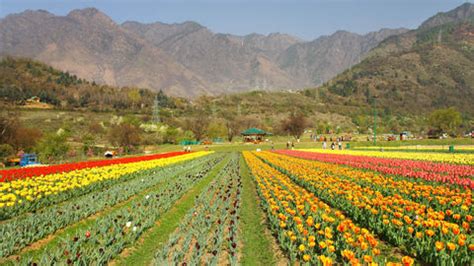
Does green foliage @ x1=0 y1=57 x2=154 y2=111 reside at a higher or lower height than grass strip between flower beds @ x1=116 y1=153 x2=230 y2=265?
higher

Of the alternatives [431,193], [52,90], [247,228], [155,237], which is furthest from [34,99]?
[431,193]

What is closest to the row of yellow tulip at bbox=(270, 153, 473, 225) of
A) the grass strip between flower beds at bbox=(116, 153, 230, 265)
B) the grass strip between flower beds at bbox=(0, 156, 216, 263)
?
the grass strip between flower beds at bbox=(116, 153, 230, 265)

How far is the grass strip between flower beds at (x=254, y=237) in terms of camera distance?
7.37 m

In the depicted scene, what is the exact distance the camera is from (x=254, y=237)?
8.81 meters

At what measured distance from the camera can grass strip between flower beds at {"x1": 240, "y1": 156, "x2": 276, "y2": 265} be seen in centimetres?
737

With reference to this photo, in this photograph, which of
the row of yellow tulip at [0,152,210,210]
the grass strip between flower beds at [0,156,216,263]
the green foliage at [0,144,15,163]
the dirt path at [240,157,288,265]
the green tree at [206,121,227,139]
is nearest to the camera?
the dirt path at [240,157,288,265]

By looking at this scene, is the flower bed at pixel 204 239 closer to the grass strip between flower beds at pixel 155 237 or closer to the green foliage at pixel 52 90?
the grass strip between flower beds at pixel 155 237

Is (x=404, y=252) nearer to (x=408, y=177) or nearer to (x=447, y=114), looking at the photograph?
(x=408, y=177)

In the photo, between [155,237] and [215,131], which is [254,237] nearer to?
[155,237]

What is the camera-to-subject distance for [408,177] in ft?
51.6

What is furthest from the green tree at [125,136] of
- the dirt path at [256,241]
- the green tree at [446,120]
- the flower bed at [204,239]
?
the green tree at [446,120]

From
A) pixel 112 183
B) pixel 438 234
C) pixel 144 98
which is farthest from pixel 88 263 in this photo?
pixel 144 98

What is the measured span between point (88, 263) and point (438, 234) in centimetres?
682

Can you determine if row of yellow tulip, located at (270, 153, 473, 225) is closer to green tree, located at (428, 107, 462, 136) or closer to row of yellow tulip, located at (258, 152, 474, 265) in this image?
row of yellow tulip, located at (258, 152, 474, 265)
